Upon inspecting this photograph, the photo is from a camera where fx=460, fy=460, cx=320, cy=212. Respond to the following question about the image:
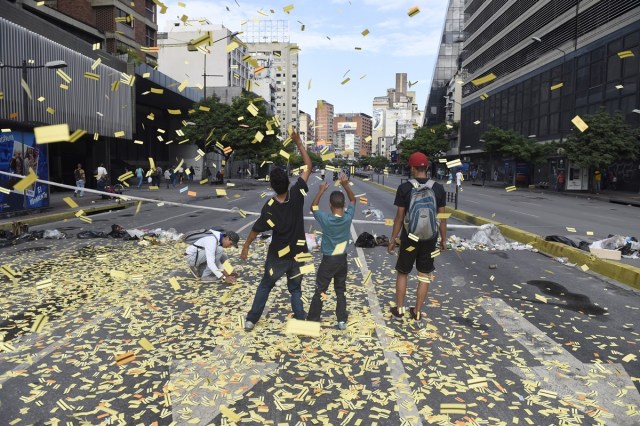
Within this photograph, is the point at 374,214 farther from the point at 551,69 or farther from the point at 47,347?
the point at 551,69

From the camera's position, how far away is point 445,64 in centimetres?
10569

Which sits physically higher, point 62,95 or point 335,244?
point 62,95

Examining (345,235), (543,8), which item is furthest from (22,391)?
(543,8)

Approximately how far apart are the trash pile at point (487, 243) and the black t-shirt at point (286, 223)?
6.71m

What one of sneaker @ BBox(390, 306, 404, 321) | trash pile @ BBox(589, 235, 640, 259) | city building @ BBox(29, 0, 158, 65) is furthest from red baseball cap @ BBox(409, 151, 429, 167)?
city building @ BBox(29, 0, 158, 65)

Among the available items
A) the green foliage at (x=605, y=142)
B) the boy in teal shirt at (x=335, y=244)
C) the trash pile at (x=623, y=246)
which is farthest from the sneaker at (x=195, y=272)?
the green foliage at (x=605, y=142)

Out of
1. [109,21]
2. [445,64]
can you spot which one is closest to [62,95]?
[109,21]

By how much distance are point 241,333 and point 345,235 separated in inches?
62.5

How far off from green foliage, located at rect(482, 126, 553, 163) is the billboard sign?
42319 millimetres

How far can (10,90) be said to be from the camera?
21469mm

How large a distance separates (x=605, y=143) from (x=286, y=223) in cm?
3576

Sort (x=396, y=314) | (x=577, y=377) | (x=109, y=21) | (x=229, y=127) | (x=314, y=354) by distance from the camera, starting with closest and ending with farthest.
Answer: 1. (x=577, y=377)
2. (x=314, y=354)
3. (x=396, y=314)
4. (x=109, y=21)
5. (x=229, y=127)

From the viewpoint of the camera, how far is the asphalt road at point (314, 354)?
353 cm

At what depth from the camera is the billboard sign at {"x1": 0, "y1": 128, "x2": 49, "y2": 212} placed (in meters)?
15.6
